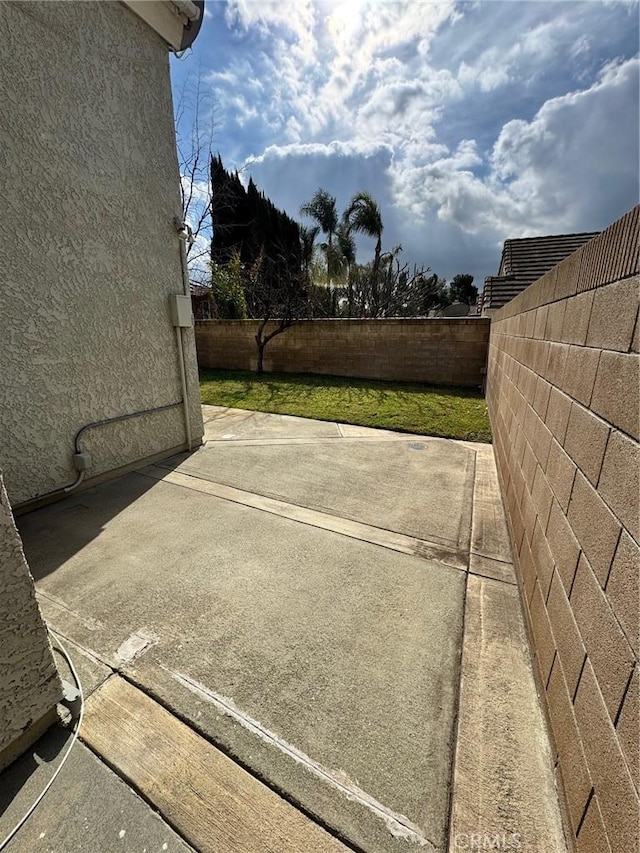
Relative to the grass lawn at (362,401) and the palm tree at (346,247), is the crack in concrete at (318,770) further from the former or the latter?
the palm tree at (346,247)

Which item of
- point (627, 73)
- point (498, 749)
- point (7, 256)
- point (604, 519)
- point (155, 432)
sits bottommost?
point (498, 749)

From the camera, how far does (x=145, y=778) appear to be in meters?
1.33

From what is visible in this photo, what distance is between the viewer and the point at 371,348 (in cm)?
952

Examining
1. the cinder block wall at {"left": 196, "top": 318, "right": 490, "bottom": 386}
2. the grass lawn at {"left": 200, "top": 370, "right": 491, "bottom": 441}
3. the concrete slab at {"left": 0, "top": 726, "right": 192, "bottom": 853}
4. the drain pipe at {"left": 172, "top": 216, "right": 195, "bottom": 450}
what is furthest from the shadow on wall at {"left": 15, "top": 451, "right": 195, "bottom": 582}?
the cinder block wall at {"left": 196, "top": 318, "right": 490, "bottom": 386}

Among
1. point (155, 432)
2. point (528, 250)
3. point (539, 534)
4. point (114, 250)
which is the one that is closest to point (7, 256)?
point (114, 250)

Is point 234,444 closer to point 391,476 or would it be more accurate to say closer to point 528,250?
point 391,476

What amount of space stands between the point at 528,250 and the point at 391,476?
32.3ft

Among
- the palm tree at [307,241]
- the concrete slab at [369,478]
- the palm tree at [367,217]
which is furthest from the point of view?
the palm tree at [307,241]

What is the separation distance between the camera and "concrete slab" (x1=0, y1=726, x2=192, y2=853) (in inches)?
45.9

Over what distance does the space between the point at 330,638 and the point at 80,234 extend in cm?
406

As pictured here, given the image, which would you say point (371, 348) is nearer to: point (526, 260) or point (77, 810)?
point (526, 260)

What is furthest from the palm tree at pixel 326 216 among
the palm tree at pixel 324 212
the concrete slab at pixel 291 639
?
the concrete slab at pixel 291 639

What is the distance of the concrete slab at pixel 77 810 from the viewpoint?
117 centimetres

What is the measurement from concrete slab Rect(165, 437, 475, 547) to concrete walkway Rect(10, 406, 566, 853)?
29 millimetres
